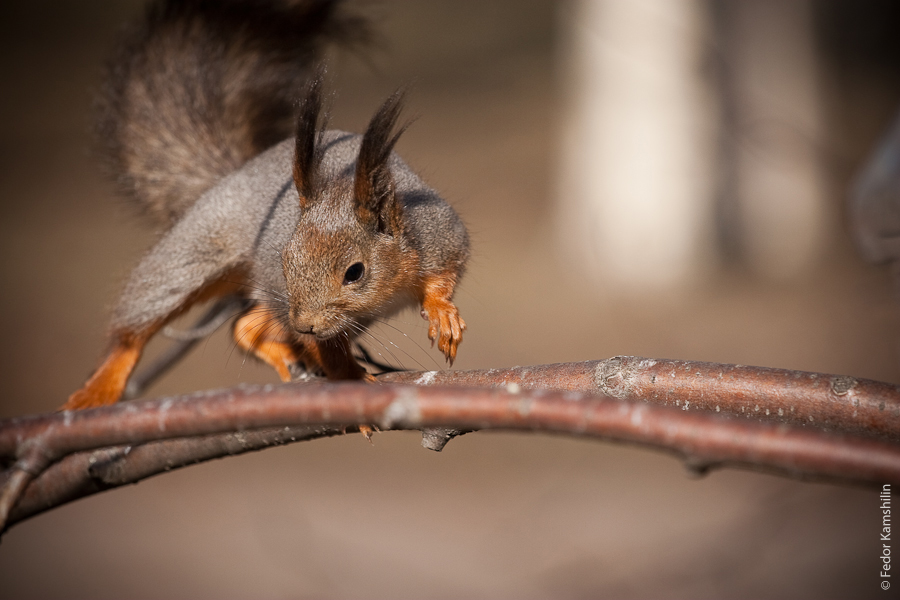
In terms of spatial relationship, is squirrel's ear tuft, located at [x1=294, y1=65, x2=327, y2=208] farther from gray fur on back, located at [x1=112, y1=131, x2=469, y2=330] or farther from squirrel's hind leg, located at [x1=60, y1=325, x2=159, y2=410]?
squirrel's hind leg, located at [x1=60, y1=325, x2=159, y2=410]

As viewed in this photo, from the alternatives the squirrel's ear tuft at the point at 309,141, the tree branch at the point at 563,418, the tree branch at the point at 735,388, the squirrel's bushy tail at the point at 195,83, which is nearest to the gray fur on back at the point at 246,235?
the squirrel's ear tuft at the point at 309,141

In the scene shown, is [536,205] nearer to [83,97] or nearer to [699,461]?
[83,97]

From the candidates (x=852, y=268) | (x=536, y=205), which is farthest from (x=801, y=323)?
(x=536, y=205)

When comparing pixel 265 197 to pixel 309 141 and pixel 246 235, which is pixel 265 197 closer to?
pixel 246 235

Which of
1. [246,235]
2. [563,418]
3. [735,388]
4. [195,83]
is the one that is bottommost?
[563,418]

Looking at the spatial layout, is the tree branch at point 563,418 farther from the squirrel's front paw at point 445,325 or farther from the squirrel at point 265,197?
the squirrel at point 265,197

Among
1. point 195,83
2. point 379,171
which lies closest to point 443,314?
point 379,171

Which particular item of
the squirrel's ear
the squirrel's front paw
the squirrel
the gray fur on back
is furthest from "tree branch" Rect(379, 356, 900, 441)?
the gray fur on back
